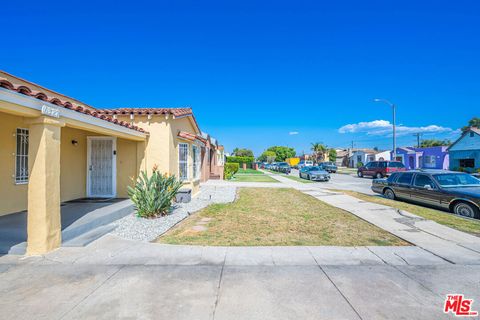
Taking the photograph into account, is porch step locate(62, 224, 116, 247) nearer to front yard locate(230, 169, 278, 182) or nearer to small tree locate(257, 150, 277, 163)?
front yard locate(230, 169, 278, 182)

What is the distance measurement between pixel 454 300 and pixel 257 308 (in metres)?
2.61

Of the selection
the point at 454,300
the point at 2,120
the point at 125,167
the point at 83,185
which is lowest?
the point at 454,300

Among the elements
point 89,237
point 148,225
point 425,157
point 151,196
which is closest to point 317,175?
point 151,196

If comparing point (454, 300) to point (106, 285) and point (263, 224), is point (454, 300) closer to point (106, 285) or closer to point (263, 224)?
point (263, 224)

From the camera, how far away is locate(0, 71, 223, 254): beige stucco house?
179 inches

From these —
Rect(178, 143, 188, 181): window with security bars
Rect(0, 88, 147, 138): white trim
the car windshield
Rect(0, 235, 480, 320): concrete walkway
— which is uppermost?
Rect(0, 88, 147, 138): white trim

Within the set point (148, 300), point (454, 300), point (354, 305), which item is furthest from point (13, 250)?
point (454, 300)

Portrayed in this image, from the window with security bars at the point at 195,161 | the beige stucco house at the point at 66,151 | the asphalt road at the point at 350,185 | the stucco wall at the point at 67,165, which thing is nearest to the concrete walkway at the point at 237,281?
the beige stucco house at the point at 66,151

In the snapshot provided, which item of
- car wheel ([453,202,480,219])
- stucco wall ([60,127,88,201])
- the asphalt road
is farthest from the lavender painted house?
stucco wall ([60,127,88,201])

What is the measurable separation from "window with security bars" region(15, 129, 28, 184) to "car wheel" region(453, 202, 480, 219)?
13233 mm

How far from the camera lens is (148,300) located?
3094mm

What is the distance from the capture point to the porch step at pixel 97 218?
207 inches

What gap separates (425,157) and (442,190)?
121 ft

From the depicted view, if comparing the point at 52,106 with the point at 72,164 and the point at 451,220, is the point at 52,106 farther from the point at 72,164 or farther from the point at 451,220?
the point at 451,220
